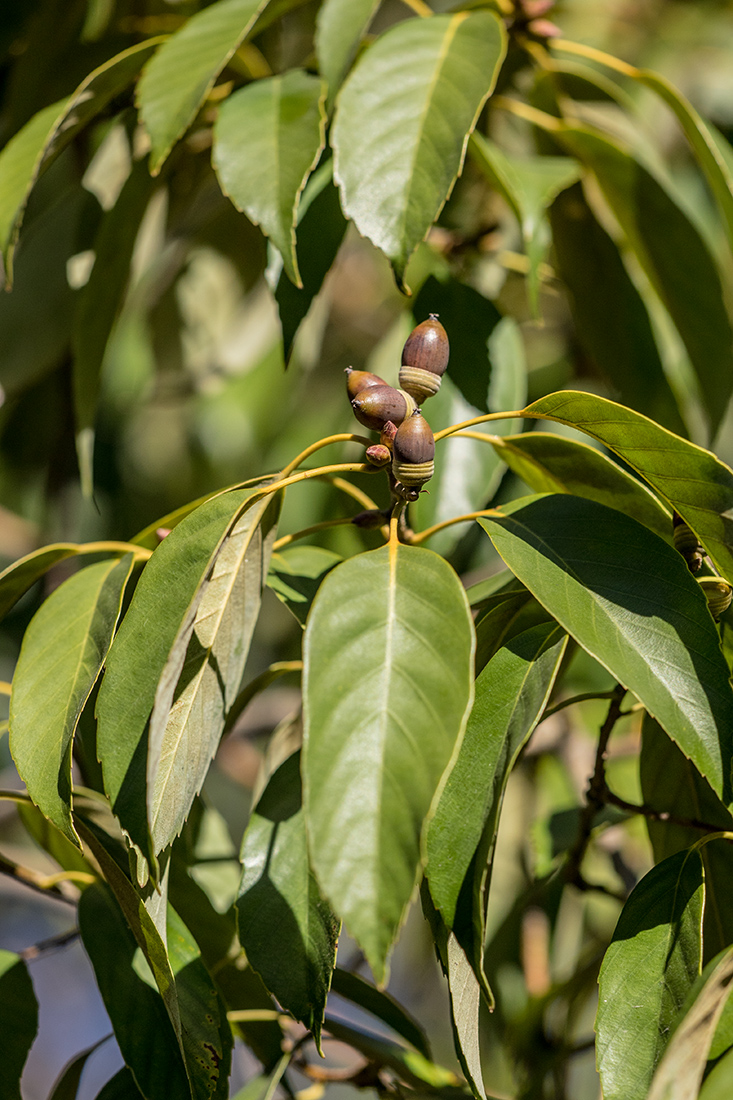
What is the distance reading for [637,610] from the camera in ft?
1.69

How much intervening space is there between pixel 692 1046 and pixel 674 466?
0.97 feet

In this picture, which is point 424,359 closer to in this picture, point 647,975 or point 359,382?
point 359,382

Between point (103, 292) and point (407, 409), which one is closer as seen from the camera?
point (407, 409)

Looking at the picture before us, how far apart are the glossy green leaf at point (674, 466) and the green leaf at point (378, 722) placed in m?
0.14

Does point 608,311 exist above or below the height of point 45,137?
below

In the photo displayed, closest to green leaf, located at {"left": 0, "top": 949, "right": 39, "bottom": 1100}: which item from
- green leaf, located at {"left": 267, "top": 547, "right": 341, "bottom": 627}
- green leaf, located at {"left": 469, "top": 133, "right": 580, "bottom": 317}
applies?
green leaf, located at {"left": 267, "top": 547, "right": 341, "bottom": 627}

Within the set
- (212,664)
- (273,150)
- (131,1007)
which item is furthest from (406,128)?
(131,1007)

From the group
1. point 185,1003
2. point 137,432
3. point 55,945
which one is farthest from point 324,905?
point 137,432

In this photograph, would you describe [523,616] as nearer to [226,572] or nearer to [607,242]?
[226,572]

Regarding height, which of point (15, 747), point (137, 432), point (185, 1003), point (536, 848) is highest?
point (15, 747)

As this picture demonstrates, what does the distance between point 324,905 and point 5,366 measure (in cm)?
76

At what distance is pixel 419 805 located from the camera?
0.40 metres

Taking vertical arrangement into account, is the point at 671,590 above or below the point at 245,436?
above

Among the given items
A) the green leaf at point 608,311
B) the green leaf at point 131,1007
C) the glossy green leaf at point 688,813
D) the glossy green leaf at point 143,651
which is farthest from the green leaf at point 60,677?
the green leaf at point 608,311
